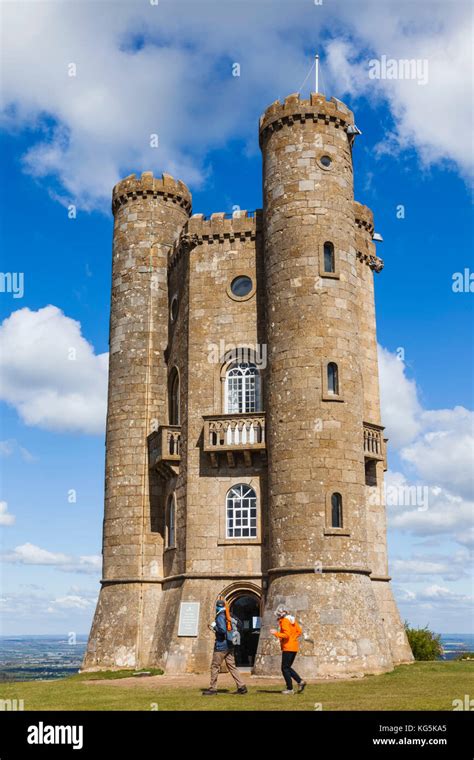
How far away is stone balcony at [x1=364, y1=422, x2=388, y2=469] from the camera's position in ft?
105

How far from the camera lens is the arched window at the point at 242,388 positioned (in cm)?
3198

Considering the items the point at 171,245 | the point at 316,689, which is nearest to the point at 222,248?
the point at 171,245

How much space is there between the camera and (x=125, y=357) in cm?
3700

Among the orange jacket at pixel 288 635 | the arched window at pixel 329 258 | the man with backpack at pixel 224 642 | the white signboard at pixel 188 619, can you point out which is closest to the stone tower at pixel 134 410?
the white signboard at pixel 188 619

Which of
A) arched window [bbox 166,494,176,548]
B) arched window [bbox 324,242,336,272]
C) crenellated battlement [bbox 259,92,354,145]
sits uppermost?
crenellated battlement [bbox 259,92,354,145]

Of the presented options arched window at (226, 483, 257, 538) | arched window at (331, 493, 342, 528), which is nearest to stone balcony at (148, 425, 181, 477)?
arched window at (226, 483, 257, 538)

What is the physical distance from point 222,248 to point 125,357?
266 inches

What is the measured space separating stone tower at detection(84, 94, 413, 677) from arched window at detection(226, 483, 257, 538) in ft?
0.17

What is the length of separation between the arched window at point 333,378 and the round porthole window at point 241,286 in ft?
18.2

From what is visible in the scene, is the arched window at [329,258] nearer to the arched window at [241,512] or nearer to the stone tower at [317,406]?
the stone tower at [317,406]

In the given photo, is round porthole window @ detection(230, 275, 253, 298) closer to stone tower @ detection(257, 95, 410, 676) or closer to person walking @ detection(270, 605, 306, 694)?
stone tower @ detection(257, 95, 410, 676)

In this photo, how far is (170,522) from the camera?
3406cm
